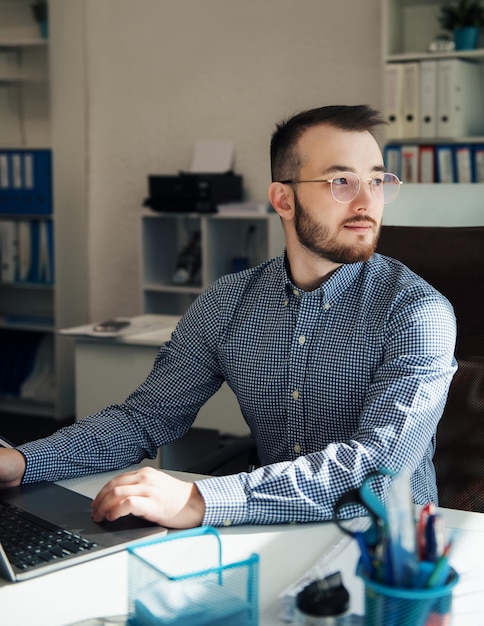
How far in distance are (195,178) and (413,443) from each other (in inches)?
128

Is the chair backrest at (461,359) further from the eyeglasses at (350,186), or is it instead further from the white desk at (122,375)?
the white desk at (122,375)

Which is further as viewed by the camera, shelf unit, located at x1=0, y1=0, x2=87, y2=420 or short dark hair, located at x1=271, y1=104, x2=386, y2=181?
shelf unit, located at x1=0, y1=0, x2=87, y2=420

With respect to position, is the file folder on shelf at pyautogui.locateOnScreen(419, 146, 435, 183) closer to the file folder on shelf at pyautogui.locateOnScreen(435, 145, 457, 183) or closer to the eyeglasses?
the file folder on shelf at pyautogui.locateOnScreen(435, 145, 457, 183)

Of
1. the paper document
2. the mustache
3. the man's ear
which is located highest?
the man's ear

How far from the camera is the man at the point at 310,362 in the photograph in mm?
1315

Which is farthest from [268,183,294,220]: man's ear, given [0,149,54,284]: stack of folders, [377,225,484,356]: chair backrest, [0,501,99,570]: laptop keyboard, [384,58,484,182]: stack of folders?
[0,149,54,284]: stack of folders

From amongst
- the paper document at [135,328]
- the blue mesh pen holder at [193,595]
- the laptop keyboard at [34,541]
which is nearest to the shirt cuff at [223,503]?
the laptop keyboard at [34,541]

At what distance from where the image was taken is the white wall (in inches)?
176

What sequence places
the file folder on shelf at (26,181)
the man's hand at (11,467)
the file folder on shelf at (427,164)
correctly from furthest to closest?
the file folder on shelf at (26,181) < the file folder on shelf at (427,164) < the man's hand at (11,467)

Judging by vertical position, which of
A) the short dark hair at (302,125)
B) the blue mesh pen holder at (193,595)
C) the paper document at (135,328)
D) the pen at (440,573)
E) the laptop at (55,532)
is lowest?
the laptop at (55,532)

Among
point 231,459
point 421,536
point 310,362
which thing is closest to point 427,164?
point 231,459

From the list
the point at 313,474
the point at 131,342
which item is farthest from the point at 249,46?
the point at 313,474

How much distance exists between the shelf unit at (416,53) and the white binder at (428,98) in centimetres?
2

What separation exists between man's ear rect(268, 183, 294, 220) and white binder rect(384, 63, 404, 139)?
2.39 metres
